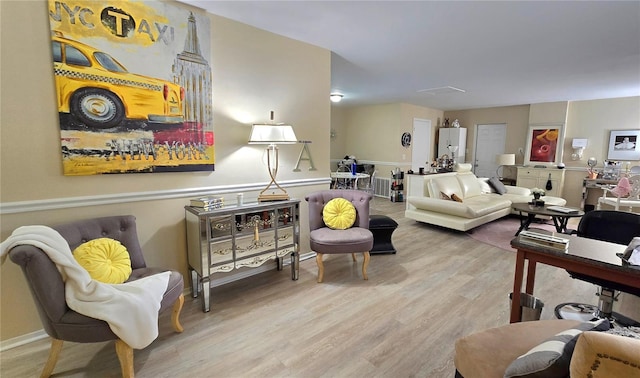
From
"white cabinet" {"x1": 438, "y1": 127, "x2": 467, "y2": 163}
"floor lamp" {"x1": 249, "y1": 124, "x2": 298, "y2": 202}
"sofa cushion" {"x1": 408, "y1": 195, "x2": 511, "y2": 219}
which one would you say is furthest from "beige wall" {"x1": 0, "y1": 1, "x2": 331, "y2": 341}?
"white cabinet" {"x1": 438, "y1": 127, "x2": 467, "y2": 163}

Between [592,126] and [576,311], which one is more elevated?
[592,126]

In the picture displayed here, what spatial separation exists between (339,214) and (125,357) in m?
2.07

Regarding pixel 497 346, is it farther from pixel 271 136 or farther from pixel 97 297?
pixel 271 136

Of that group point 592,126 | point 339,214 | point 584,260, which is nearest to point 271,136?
point 339,214

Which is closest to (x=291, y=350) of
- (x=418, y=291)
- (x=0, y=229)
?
(x=418, y=291)

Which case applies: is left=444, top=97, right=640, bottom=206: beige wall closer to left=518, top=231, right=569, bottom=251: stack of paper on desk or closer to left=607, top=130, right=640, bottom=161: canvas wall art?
left=607, top=130, right=640, bottom=161: canvas wall art

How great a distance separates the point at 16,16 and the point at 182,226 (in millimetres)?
1736

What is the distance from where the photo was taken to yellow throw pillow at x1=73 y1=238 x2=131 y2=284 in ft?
5.80

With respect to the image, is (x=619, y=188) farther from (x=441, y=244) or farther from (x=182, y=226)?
(x=182, y=226)

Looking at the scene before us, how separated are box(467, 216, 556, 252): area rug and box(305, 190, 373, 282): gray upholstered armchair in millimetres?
2262

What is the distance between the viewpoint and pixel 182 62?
246 centimetres

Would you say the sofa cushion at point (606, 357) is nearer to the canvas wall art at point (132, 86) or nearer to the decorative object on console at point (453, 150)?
the canvas wall art at point (132, 86)

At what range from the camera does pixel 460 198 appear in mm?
5012

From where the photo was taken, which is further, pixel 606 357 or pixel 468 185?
pixel 468 185
